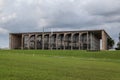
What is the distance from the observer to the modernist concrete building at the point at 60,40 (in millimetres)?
161500

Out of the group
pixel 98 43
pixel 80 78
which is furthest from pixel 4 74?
pixel 98 43

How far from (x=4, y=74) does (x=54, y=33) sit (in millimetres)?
148571

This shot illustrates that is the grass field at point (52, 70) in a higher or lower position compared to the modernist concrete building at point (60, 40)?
lower

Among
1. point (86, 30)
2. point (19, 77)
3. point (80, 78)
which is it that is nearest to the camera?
point (19, 77)

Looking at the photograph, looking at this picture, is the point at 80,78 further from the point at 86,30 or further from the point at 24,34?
the point at 24,34

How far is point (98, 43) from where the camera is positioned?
19175 centimetres

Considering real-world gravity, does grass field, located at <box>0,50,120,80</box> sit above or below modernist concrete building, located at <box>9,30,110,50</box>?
below

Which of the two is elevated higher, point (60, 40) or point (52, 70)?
point (60, 40)

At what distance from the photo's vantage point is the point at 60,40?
6580 inches

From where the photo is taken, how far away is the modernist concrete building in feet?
530

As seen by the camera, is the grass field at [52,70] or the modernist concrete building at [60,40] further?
the modernist concrete building at [60,40]

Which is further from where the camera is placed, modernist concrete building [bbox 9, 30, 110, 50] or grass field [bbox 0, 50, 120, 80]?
modernist concrete building [bbox 9, 30, 110, 50]

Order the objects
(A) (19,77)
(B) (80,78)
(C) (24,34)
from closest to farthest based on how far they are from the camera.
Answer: (A) (19,77) → (B) (80,78) → (C) (24,34)

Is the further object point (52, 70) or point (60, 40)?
point (60, 40)
